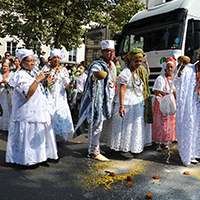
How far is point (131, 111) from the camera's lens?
461 centimetres

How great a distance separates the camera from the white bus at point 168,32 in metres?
8.23

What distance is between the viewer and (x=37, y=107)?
4.02 m

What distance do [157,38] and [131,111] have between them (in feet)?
17.0

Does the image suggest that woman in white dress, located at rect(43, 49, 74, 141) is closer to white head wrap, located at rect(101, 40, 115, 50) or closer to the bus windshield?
white head wrap, located at rect(101, 40, 115, 50)

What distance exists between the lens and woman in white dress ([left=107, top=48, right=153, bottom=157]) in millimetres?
4555

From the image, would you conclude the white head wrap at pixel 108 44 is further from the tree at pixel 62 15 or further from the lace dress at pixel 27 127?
the tree at pixel 62 15

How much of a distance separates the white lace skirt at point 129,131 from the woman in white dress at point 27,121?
1306 mm

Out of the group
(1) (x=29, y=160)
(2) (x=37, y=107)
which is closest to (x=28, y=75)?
(2) (x=37, y=107)

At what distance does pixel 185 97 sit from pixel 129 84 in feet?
3.31

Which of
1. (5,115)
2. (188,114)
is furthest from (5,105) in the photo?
(188,114)

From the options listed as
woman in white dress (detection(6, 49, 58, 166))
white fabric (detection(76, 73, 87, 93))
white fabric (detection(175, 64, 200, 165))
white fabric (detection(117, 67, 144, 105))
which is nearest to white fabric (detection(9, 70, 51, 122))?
woman in white dress (detection(6, 49, 58, 166))

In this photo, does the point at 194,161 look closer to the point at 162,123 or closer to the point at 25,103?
the point at 162,123

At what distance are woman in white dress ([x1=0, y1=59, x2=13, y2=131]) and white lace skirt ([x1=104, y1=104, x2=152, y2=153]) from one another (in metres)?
3.59

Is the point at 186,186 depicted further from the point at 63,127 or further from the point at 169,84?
the point at 63,127
